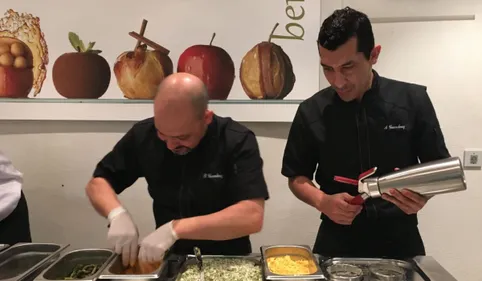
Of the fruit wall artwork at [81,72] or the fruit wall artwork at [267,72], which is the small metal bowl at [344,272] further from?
the fruit wall artwork at [81,72]

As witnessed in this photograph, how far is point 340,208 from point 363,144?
0.89 ft

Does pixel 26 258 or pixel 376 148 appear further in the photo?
pixel 376 148

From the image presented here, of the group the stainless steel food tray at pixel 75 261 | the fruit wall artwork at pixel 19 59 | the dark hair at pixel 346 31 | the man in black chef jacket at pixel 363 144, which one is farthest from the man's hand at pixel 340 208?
the fruit wall artwork at pixel 19 59

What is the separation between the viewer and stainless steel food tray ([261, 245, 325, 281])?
4.09 feet

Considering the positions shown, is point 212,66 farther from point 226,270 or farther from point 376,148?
point 226,270

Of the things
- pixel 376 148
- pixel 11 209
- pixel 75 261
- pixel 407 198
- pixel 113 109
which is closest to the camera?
pixel 407 198

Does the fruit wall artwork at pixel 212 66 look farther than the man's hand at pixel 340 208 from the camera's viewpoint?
Yes

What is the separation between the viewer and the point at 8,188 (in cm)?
191

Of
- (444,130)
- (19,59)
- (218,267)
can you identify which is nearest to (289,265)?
(218,267)

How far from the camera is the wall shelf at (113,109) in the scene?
7.61 ft

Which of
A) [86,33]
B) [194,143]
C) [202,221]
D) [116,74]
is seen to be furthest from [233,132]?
[86,33]

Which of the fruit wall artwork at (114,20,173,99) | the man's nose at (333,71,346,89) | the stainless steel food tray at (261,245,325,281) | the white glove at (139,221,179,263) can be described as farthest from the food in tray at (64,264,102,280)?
the fruit wall artwork at (114,20,173,99)

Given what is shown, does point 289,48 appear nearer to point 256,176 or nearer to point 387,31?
point 387,31

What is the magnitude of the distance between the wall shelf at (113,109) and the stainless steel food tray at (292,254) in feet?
3.12
